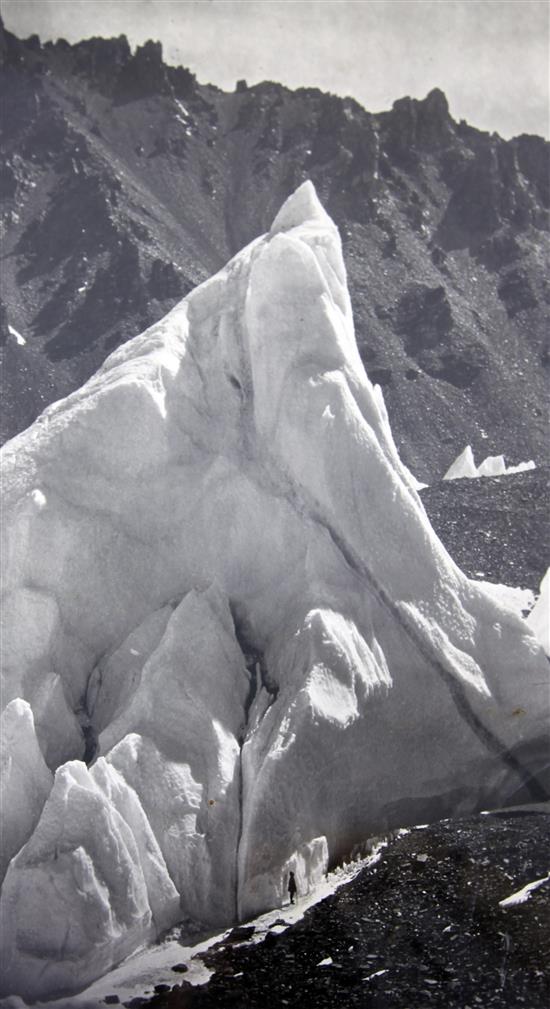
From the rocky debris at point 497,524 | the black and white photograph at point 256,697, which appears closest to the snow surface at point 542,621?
the black and white photograph at point 256,697

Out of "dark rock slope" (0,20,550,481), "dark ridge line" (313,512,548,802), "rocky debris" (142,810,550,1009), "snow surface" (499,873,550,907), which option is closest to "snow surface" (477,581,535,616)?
"dark ridge line" (313,512,548,802)

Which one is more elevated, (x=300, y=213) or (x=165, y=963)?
(x=300, y=213)

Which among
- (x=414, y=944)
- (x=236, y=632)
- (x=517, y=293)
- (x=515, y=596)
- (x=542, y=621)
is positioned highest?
(x=517, y=293)

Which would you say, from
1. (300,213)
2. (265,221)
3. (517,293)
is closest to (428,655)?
(300,213)

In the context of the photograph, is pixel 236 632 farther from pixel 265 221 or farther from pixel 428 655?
pixel 265 221

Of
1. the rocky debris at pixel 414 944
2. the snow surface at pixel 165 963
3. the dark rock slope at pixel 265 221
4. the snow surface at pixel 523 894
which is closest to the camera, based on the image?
the rocky debris at pixel 414 944

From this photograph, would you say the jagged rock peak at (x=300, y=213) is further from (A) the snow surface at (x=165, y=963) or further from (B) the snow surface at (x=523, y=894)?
(B) the snow surface at (x=523, y=894)

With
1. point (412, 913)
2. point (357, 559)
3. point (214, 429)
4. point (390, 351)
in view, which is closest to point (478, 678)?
point (357, 559)
